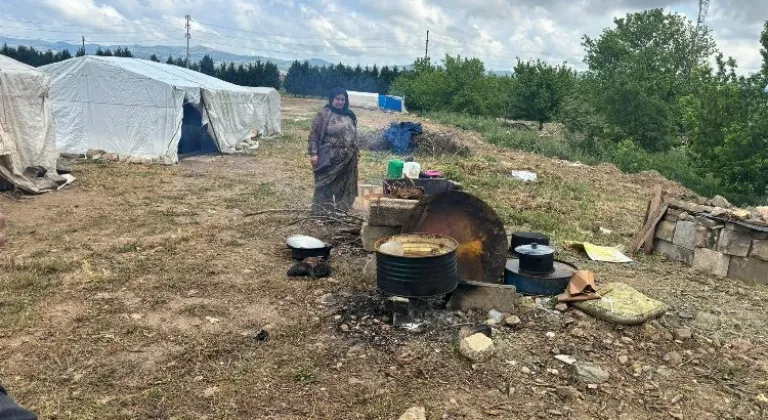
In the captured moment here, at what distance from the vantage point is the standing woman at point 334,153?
7223 millimetres

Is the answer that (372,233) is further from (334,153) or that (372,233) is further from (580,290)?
(580,290)

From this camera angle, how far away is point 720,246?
235 inches

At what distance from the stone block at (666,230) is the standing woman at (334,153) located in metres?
4.06

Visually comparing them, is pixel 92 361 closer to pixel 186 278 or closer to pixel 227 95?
pixel 186 278

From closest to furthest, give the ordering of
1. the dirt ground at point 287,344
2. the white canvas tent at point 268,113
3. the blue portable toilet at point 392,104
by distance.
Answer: the dirt ground at point 287,344
the white canvas tent at point 268,113
the blue portable toilet at point 392,104

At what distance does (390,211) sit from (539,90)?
84.9ft

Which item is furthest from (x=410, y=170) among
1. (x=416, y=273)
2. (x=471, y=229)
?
(x=416, y=273)

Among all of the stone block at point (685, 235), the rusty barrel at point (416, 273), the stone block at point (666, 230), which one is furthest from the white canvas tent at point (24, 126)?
the stone block at point (685, 235)

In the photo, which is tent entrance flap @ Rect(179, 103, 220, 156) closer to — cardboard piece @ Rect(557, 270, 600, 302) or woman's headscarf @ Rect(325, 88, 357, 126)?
woman's headscarf @ Rect(325, 88, 357, 126)

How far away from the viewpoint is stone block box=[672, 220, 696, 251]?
625cm

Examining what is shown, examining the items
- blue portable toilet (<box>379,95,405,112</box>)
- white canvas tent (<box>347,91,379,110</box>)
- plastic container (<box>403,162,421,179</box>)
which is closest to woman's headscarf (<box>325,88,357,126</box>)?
plastic container (<box>403,162,421,179</box>)

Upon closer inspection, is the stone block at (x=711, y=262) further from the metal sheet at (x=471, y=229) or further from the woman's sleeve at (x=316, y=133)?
the woman's sleeve at (x=316, y=133)

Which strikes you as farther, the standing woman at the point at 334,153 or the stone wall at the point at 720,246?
the standing woman at the point at 334,153

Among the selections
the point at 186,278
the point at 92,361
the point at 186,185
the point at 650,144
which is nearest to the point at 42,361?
the point at 92,361
